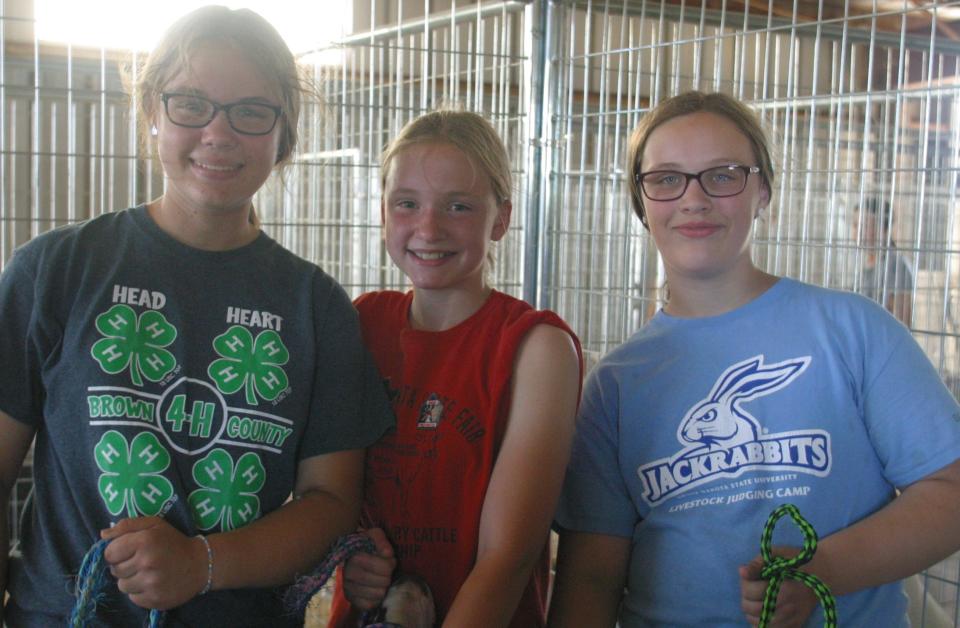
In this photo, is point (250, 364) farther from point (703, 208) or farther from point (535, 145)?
point (535, 145)

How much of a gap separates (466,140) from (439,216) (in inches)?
4.2

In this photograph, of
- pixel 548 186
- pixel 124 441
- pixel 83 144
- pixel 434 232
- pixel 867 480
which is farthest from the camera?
pixel 83 144

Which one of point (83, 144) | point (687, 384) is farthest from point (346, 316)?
point (83, 144)

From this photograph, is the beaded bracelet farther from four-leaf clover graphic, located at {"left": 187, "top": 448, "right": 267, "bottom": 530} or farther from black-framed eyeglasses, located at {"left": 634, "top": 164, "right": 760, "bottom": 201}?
black-framed eyeglasses, located at {"left": 634, "top": 164, "right": 760, "bottom": 201}

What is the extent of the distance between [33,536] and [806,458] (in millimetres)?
880

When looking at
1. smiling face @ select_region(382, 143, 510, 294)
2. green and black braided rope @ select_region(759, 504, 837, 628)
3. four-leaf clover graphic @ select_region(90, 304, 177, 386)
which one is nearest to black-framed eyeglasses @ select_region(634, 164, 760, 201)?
smiling face @ select_region(382, 143, 510, 294)

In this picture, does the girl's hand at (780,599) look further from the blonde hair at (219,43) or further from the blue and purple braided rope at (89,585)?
the blonde hair at (219,43)

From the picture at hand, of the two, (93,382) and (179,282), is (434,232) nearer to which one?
(179,282)

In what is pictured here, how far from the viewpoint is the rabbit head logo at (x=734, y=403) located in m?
1.15

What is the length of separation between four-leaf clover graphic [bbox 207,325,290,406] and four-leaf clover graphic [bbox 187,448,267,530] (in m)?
0.07

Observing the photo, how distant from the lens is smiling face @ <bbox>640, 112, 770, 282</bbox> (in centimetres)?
119

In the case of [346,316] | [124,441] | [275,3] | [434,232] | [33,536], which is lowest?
[33,536]

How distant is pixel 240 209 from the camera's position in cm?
114

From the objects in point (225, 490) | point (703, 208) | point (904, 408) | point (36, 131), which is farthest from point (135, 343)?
point (36, 131)
